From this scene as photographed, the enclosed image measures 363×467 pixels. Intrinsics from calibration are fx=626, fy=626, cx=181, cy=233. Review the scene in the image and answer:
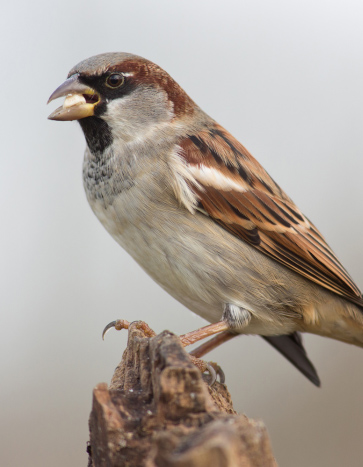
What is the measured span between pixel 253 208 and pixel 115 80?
899 mm

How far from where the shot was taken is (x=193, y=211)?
2.80 m

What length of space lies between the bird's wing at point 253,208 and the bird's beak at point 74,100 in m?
0.46

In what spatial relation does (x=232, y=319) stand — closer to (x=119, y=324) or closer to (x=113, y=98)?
(x=119, y=324)

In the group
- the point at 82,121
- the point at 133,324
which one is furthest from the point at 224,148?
the point at 133,324

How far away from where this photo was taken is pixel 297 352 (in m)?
3.47

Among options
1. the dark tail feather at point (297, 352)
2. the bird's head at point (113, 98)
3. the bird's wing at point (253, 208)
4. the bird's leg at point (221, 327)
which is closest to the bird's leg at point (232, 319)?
the bird's leg at point (221, 327)

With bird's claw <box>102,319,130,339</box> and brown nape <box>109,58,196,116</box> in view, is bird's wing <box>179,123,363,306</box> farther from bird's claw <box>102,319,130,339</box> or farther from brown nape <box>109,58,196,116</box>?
bird's claw <box>102,319,130,339</box>

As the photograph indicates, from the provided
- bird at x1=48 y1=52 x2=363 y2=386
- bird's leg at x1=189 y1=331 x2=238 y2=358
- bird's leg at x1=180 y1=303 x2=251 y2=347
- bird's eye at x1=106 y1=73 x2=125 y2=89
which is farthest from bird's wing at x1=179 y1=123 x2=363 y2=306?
bird's leg at x1=189 y1=331 x2=238 y2=358

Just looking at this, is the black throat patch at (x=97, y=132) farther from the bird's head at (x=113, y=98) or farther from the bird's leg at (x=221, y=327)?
the bird's leg at (x=221, y=327)

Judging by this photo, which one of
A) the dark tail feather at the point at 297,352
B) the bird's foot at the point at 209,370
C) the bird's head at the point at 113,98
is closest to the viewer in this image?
the bird's foot at the point at 209,370

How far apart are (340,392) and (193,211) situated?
2838mm

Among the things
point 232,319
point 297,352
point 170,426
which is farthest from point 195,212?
point 170,426

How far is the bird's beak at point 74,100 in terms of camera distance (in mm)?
2854

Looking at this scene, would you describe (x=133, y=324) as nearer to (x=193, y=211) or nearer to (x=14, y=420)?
(x=193, y=211)
